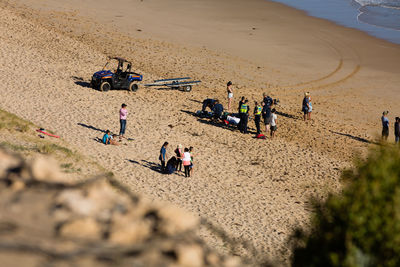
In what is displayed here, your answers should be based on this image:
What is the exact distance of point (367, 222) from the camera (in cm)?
626

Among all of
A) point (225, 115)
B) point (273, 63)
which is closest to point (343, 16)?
point (273, 63)

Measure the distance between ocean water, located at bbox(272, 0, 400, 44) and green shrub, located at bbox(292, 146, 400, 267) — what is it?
32.1m

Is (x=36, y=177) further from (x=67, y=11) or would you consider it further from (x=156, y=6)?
(x=156, y=6)

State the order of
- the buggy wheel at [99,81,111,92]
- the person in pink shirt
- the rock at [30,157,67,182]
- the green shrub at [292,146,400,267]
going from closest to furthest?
the rock at [30,157,67,182], the green shrub at [292,146,400,267], the person in pink shirt, the buggy wheel at [99,81,111,92]

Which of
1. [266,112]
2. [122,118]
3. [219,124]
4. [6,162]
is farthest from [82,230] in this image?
[219,124]

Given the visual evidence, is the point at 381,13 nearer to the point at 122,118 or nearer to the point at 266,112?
the point at 266,112

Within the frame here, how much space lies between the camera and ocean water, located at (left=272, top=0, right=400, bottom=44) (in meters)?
38.9

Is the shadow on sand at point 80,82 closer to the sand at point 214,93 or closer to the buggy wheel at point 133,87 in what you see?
the sand at point 214,93

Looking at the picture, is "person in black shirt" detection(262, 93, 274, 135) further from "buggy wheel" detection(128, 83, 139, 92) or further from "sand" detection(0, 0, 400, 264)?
"buggy wheel" detection(128, 83, 139, 92)

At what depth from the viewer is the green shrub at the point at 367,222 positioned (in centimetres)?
620

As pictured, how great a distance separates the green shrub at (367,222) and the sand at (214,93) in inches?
56.4

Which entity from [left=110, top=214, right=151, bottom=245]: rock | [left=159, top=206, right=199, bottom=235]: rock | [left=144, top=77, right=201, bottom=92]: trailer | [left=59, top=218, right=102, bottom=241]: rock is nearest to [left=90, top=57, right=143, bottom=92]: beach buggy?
[left=144, top=77, right=201, bottom=92]: trailer

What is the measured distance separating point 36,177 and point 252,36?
31489 millimetres

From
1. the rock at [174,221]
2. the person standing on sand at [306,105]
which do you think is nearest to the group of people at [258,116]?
the person standing on sand at [306,105]
